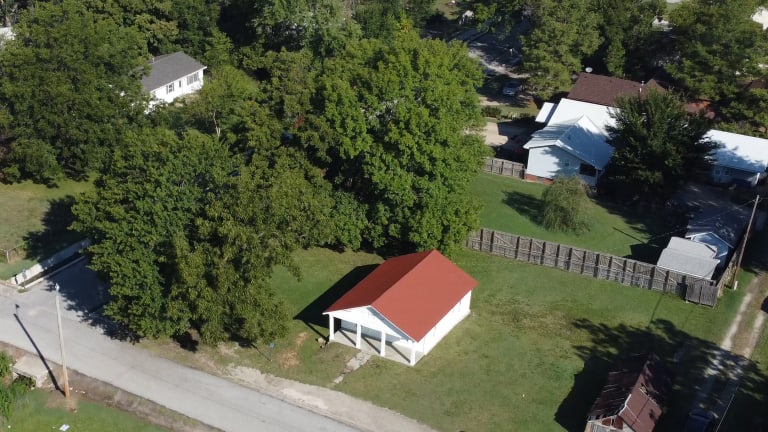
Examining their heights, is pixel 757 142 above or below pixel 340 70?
below

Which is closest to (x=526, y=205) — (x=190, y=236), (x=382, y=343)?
(x=382, y=343)

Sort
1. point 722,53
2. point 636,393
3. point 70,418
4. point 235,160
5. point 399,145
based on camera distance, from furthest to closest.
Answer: point 722,53 < point 399,145 < point 235,160 < point 70,418 < point 636,393

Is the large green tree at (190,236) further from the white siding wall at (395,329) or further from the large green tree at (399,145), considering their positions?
the large green tree at (399,145)

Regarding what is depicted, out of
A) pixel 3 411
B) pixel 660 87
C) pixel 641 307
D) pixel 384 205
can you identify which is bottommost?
pixel 3 411

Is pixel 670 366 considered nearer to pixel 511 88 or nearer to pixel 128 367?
pixel 128 367

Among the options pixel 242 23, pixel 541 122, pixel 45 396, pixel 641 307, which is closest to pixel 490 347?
pixel 641 307

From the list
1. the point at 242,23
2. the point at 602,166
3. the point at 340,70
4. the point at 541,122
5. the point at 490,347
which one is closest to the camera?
the point at 490,347

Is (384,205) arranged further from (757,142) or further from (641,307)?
(757,142)
